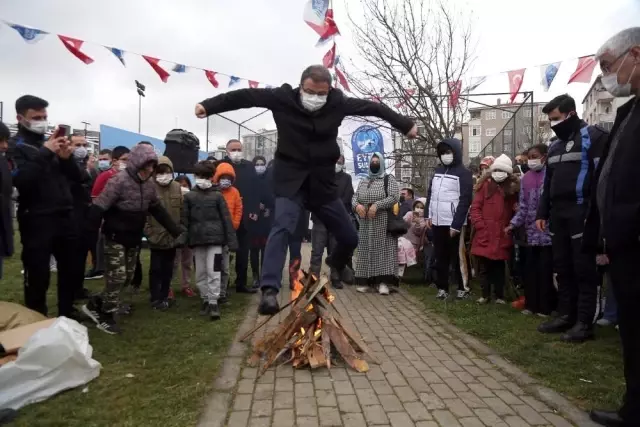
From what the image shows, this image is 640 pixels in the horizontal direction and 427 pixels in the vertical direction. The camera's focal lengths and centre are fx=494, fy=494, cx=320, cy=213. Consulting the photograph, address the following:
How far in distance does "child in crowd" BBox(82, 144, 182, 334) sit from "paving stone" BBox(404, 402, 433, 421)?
3378 millimetres

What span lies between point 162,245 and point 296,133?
11.0 ft

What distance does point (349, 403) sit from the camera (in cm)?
343

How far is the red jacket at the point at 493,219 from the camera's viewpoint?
6.86 metres

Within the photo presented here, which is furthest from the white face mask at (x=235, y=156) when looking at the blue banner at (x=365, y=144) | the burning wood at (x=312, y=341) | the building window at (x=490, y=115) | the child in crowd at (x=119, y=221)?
the building window at (x=490, y=115)

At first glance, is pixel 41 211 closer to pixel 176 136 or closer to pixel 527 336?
pixel 527 336

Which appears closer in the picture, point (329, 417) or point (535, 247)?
point (329, 417)

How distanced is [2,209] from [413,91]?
10261 mm

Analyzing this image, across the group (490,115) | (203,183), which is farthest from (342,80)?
(490,115)

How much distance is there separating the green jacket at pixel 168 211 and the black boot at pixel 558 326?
15.1 ft

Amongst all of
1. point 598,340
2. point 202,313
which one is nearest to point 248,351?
point 202,313

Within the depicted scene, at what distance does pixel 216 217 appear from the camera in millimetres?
6379

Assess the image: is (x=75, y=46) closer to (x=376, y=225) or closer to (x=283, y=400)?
(x=376, y=225)

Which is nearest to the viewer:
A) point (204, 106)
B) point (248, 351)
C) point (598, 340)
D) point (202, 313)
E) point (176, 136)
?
point (204, 106)

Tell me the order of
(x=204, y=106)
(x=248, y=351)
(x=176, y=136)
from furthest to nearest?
(x=176, y=136), (x=248, y=351), (x=204, y=106)
